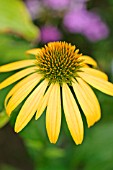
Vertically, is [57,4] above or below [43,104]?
above

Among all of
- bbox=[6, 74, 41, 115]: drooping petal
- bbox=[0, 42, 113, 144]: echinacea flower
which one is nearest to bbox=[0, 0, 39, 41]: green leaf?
bbox=[0, 42, 113, 144]: echinacea flower

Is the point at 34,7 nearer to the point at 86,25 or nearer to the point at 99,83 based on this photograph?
the point at 86,25

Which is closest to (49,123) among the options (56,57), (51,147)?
(56,57)

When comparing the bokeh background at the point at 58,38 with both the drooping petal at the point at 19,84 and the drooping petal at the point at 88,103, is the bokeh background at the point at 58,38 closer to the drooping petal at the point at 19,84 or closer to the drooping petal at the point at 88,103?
→ the drooping petal at the point at 19,84

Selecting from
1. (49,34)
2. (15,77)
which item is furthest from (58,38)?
(15,77)

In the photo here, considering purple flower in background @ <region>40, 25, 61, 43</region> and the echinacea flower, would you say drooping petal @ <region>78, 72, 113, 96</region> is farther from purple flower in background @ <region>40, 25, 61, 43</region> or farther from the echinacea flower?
purple flower in background @ <region>40, 25, 61, 43</region>

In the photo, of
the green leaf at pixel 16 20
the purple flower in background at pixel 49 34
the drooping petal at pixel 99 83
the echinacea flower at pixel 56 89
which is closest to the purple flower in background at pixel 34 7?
the purple flower in background at pixel 49 34
